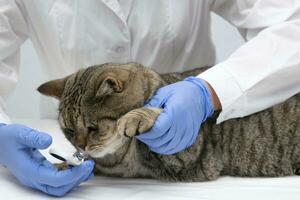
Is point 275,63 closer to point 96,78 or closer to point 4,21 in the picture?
point 96,78

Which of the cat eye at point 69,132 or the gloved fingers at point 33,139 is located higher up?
the gloved fingers at point 33,139

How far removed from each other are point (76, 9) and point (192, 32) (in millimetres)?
357

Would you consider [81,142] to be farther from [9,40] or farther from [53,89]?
[9,40]

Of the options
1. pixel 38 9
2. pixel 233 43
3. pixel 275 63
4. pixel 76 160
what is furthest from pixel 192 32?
pixel 233 43

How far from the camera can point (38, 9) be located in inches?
53.5

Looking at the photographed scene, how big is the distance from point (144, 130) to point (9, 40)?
0.60 meters

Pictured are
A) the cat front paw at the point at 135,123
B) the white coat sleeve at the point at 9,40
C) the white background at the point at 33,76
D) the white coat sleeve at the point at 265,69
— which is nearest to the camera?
the cat front paw at the point at 135,123

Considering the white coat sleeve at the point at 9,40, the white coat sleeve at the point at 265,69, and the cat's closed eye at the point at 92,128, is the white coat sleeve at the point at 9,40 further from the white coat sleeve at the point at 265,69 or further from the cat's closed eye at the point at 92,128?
the white coat sleeve at the point at 265,69

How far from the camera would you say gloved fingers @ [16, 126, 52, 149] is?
3.21 ft

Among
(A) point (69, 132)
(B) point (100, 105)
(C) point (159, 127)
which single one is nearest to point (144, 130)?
(C) point (159, 127)

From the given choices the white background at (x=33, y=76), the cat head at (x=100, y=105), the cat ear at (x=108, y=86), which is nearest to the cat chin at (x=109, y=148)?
the cat head at (x=100, y=105)

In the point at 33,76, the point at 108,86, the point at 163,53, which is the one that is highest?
the point at 108,86

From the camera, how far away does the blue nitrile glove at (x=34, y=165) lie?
100cm

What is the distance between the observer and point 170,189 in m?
1.08
